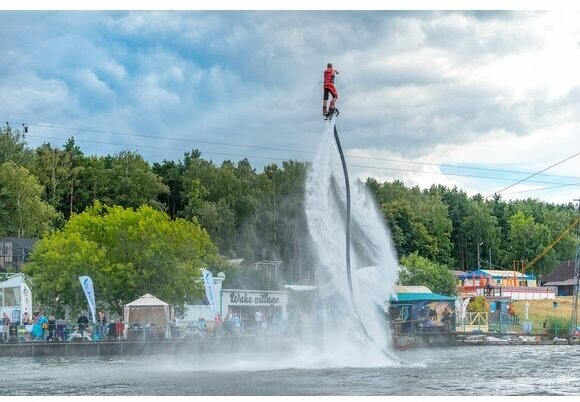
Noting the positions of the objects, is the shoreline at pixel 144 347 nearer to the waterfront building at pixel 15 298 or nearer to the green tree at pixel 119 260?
the waterfront building at pixel 15 298

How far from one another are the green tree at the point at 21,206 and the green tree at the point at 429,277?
145 ft

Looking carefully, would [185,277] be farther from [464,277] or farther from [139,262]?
[464,277]

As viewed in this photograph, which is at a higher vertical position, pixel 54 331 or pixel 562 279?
pixel 562 279

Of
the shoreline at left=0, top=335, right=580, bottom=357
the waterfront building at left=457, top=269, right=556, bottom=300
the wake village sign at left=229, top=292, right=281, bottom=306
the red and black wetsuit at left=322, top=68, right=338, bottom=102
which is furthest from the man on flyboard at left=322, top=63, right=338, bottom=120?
the waterfront building at left=457, top=269, right=556, bottom=300

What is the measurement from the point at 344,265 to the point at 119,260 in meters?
32.5

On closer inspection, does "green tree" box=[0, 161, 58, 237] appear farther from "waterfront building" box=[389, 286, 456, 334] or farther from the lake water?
the lake water

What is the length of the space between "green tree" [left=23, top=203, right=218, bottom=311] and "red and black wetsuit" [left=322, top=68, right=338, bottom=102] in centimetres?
3477

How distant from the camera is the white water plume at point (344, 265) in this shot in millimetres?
43125

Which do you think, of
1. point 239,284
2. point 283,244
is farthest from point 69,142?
point 239,284

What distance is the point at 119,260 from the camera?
71.6m

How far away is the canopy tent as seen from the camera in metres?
64.8

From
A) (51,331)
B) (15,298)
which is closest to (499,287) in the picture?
(15,298)

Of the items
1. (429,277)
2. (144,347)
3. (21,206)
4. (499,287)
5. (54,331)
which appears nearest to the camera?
(144,347)

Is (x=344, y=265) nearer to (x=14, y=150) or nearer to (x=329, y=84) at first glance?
(x=329, y=84)
